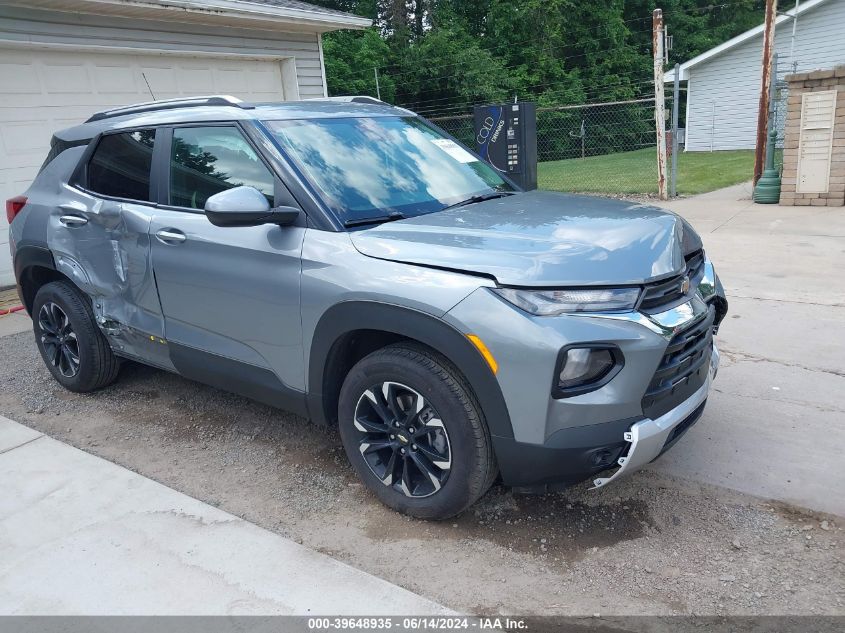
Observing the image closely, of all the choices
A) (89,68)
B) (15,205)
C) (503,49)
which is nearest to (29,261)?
(15,205)

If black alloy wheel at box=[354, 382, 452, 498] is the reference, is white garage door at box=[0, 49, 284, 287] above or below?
above

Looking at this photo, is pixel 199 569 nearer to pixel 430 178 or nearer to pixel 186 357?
pixel 186 357

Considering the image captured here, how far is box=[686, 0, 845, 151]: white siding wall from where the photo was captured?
2323cm

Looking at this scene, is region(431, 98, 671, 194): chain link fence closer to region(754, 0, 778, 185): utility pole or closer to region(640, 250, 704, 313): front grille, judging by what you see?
region(754, 0, 778, 185): utility pole

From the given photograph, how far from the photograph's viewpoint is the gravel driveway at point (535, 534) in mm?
2525

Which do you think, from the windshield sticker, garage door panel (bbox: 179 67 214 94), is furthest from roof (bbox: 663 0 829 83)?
the windshield sticker

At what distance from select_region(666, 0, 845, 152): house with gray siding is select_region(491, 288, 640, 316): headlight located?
23348 millimetres

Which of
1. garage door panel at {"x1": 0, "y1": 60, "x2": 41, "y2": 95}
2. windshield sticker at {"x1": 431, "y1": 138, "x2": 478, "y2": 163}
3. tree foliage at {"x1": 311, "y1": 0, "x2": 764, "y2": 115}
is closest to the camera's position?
windshield sticker at {"x1": 431, "y1": 138, "x2": 478, "y2": 163}

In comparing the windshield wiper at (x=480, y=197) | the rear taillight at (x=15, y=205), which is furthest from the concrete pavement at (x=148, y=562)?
the rear taillight at (x=15, y=205)

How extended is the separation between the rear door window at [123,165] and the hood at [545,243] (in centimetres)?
166

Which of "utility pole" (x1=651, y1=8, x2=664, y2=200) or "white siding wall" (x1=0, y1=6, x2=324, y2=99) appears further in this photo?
"utility pole" (x1=651, y1=8, x2=664, y2=200)

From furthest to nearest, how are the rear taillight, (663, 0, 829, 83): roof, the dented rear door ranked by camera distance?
(663, 0, 829, 83): roof
the rear taillight
the dented rear door

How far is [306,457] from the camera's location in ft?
12.2

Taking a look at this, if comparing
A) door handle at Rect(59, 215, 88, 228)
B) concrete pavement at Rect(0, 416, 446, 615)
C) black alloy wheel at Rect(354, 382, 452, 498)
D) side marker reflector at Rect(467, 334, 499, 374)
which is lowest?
concrete pavement at Rect(0, 416, 446, 615)
